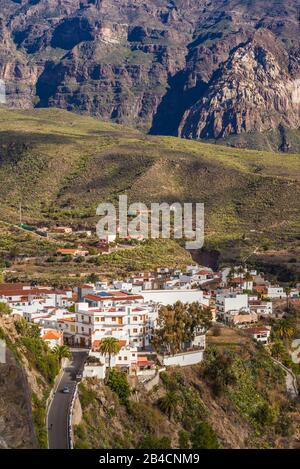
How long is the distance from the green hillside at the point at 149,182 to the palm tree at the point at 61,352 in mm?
63853

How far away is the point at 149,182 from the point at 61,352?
9283 cm

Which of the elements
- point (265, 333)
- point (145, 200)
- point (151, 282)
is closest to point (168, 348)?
point (265, 333)

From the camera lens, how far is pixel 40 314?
6234 cm

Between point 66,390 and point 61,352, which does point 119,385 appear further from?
point 61,352

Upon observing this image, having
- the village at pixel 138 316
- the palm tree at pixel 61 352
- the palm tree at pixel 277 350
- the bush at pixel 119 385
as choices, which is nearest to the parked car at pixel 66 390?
the village at pixel 138 316

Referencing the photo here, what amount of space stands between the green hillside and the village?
38.5m

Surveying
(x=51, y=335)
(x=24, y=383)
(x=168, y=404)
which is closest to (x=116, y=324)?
(x=51, y=335)

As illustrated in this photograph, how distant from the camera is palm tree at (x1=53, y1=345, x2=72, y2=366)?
5112 centimetres

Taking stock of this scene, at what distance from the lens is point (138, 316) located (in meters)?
58.0

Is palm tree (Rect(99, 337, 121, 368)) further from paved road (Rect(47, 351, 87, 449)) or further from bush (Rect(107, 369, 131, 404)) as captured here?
bush (Rect(107, 369, 131, 404))

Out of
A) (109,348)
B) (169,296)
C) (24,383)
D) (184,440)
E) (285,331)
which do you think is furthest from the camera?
(285,331)

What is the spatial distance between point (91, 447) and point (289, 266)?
223ft

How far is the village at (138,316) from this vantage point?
53.2 metres
